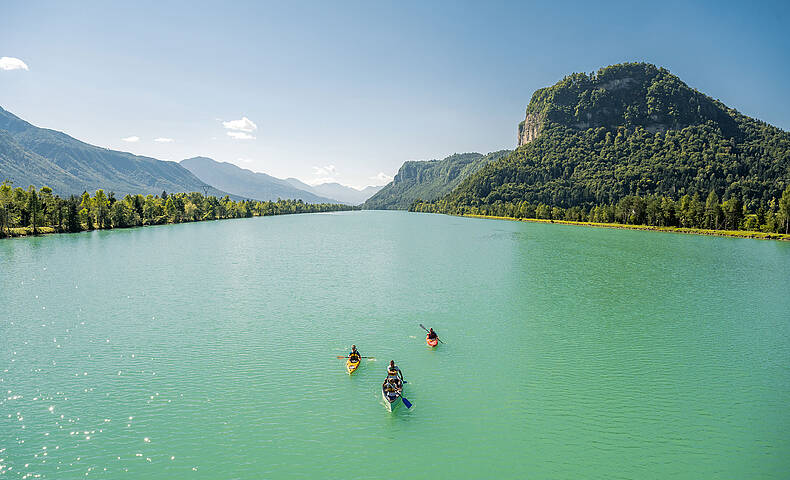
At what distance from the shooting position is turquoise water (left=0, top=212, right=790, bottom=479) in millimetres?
16812

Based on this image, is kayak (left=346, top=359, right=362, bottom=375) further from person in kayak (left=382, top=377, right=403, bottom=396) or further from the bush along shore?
the bush along shore

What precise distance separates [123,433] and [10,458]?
403 cm

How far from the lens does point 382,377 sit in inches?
960

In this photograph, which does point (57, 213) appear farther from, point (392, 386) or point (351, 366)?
point (392, 386)

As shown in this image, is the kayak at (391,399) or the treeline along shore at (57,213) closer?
the kayak at (391,399)

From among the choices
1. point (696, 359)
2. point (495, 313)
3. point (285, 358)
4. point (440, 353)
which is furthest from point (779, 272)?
point (285, 358)

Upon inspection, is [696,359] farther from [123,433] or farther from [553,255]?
[553,255]

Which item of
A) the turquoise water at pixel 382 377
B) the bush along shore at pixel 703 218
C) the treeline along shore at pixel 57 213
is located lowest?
the turquoise water at pixel 382 377

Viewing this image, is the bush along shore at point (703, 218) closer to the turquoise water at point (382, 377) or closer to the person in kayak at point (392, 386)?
the turquoise water at point (382, 377)

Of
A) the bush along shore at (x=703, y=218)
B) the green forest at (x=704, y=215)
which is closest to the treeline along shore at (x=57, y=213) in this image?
the bush along shore at (x=703, y=218)

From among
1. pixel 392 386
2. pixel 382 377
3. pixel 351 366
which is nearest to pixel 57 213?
pixel 351 366

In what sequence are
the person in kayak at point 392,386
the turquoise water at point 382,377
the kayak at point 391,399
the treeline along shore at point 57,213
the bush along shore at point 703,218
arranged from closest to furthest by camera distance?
the turquoise water at point 382,377, the kayak at point 391,399, the person in kayak at point 392,386, the treeline along shore at point 57,213, the bush along shore at point 703,218

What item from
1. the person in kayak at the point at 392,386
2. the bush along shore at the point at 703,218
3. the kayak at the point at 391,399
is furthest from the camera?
the bush along shore at the point at 703,218

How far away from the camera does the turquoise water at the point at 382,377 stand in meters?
16.8
